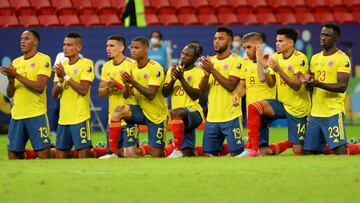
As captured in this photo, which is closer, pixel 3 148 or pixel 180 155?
pixel 180 155

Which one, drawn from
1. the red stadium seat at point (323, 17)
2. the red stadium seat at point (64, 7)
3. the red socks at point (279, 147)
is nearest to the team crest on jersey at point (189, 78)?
the red socks at point (279, 147)

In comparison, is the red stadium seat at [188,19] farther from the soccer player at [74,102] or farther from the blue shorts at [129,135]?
the blue shorts at [129,135]

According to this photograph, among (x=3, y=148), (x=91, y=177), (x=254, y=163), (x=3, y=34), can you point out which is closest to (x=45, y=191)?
(x=91, y=177)

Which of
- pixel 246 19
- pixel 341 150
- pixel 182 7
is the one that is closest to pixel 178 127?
pixel 341 150

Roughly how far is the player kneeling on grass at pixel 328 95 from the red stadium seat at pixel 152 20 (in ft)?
32.2

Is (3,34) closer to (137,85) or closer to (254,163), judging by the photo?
(137,85)

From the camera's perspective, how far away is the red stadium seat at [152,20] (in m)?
25.2

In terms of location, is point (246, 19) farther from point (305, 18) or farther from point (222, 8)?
point (305, 18)

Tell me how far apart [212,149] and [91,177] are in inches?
181

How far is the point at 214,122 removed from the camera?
637 inches

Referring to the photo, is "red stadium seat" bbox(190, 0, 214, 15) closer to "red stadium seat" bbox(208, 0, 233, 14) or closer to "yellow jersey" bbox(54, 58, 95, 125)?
"red stadium seat" bbox(208, 0, 233, 14)

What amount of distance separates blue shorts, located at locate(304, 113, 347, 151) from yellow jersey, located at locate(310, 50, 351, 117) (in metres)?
0.09

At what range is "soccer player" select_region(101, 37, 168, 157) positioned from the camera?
16.1 m

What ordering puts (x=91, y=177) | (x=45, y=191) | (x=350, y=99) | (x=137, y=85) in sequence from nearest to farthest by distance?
(x=45, y=191), (x=91, y=177), (x=137, y=85), (x=350, y=99)
